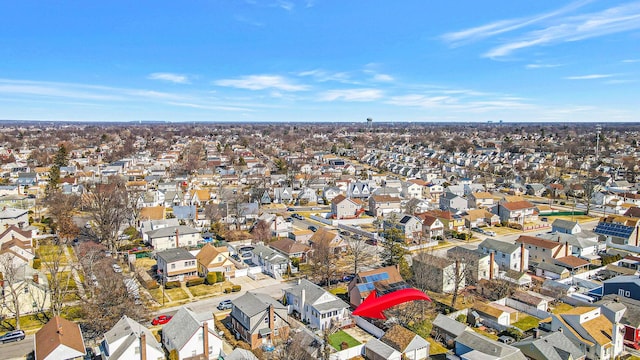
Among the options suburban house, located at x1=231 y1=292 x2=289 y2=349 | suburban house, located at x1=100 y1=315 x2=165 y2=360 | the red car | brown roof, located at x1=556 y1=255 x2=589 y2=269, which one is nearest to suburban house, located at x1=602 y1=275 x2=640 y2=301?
brown roof, located at x1=556 y1=255 x2=589 y2=269

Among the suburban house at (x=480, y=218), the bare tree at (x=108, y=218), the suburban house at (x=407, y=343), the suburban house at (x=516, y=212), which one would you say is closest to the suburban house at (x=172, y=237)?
the bare tree at (x=108, y=218)

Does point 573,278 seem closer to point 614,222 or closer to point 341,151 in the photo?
point 614,222

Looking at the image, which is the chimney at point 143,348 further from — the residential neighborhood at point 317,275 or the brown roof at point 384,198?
the brown roof at point 384,198

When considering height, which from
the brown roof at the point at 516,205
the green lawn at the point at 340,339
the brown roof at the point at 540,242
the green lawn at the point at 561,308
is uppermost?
the brown roof at the point at 516,205

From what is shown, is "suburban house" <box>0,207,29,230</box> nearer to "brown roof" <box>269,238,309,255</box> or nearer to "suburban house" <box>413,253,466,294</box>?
"brown roof" <box>269,238,309,255</box>

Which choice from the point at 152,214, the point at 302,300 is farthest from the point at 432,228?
the point at 152,214
